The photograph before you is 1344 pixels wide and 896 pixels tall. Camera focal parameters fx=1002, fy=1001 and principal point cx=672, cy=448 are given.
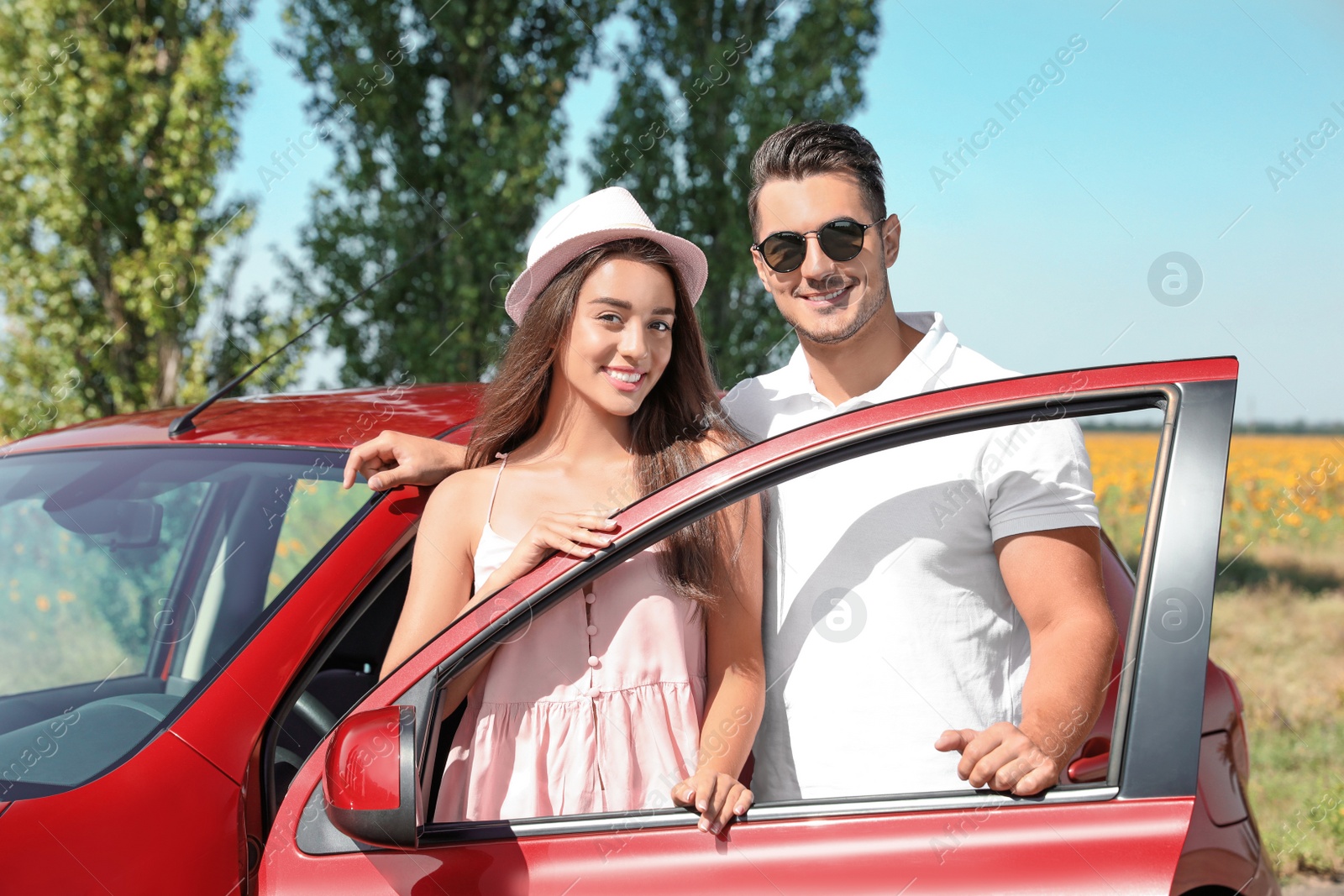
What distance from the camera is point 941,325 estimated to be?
6.48 feet

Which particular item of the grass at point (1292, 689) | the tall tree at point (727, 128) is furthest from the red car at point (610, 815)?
the tall tree at point (727, 128)

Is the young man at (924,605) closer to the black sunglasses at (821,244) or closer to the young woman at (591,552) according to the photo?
the young woman at (591,552)

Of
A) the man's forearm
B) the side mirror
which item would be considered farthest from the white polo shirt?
the side mirror

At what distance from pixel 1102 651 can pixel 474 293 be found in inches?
266

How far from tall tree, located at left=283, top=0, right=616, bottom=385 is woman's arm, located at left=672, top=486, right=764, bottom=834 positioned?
6272mm

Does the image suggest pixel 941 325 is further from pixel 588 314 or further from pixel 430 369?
pixel 430 369

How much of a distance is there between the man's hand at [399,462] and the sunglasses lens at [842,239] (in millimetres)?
832

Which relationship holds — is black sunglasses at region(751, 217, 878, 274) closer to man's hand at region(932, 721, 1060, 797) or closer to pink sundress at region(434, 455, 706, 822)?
pink sundress at region(434, 455, 706, 822)

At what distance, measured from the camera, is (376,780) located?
4.27 ft

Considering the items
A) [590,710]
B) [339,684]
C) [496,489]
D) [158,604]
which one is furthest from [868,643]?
[158,604]

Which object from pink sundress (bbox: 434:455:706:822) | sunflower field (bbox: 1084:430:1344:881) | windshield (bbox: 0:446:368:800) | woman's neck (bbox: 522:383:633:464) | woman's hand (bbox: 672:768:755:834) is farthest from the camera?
sunflower field (bbox: 1084:430:1344:881)

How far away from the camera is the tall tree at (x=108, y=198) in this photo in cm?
648

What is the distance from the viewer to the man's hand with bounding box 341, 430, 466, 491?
185cm

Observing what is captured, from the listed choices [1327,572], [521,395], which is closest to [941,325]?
[521,395]
